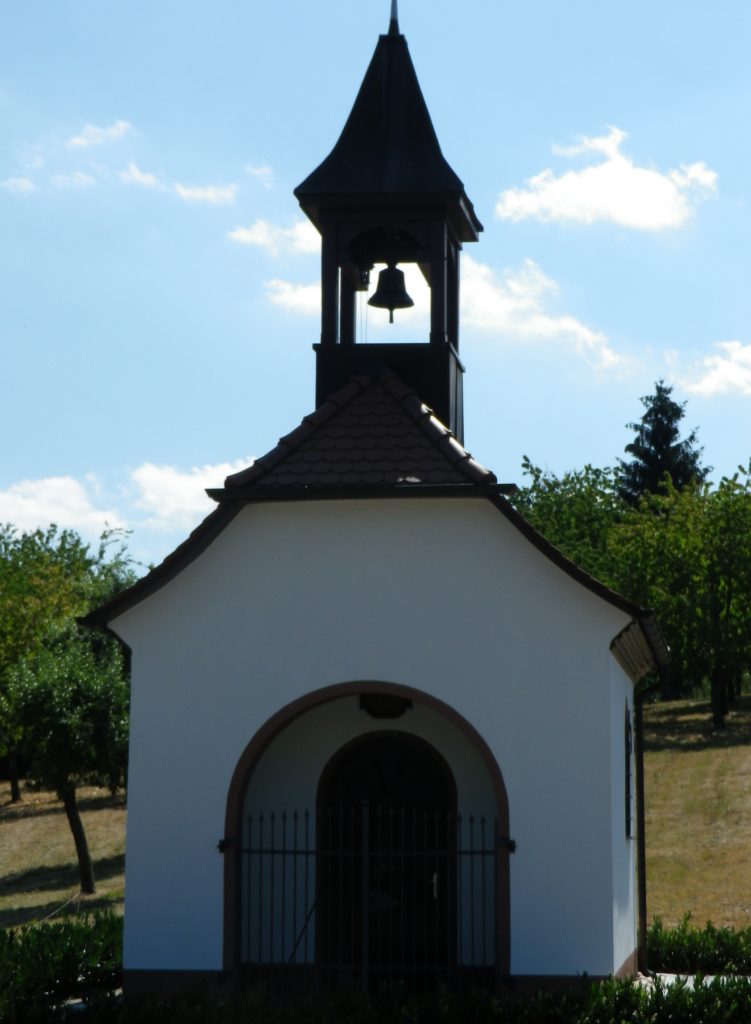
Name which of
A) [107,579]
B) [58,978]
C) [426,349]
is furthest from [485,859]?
[107,579]

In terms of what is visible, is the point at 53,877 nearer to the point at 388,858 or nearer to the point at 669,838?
the point at 669,838

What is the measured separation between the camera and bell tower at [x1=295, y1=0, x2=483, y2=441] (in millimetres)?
14742

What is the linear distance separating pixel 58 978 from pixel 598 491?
1985 inches

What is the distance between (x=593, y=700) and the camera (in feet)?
41.6

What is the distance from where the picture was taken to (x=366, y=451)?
1348 centimetres

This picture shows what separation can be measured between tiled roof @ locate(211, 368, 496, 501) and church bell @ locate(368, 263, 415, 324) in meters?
1.39

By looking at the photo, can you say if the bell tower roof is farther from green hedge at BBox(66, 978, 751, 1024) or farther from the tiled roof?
green hedge at BBox(66, 978, 751, 1024)

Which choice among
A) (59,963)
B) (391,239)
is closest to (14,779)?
(59,963)

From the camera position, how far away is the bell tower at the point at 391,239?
48.4 ft

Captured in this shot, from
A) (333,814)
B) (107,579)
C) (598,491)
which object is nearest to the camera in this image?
(333,814)

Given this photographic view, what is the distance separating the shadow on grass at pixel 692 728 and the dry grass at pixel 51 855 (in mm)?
15223

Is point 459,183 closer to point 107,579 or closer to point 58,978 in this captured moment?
point 58,978

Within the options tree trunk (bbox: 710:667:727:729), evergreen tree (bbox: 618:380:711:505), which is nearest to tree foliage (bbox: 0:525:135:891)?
tree trunk (bbox: 710:667:727:729)

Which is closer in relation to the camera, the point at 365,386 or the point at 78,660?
the point at 365,386
